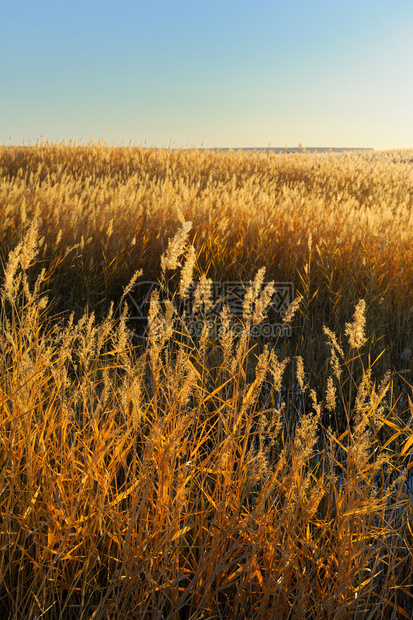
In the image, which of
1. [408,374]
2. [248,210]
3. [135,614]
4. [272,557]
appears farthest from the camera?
[248,210]

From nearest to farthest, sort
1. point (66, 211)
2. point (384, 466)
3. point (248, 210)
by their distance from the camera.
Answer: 1. point (384, 466)
2. point (66, 211)
3. point (248, 210)

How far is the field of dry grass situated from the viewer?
3.71ft

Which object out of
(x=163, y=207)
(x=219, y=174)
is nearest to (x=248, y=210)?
(x=163, y=207)

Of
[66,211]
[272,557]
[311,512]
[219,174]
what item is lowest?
[272,557]

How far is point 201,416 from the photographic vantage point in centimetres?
214

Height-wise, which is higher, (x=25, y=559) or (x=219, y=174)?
(x=219, y=174)

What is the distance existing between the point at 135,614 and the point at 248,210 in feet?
11.7

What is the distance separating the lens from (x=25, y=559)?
126 cm

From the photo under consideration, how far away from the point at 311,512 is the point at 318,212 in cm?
378

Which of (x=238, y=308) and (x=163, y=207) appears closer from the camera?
(x=238, y=308)

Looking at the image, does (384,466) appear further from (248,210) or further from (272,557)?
(248,210)

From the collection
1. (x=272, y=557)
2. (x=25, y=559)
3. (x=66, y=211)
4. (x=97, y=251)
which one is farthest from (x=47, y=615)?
(x=66, y=211)

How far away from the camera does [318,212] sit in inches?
177

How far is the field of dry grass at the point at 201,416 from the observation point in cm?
113
